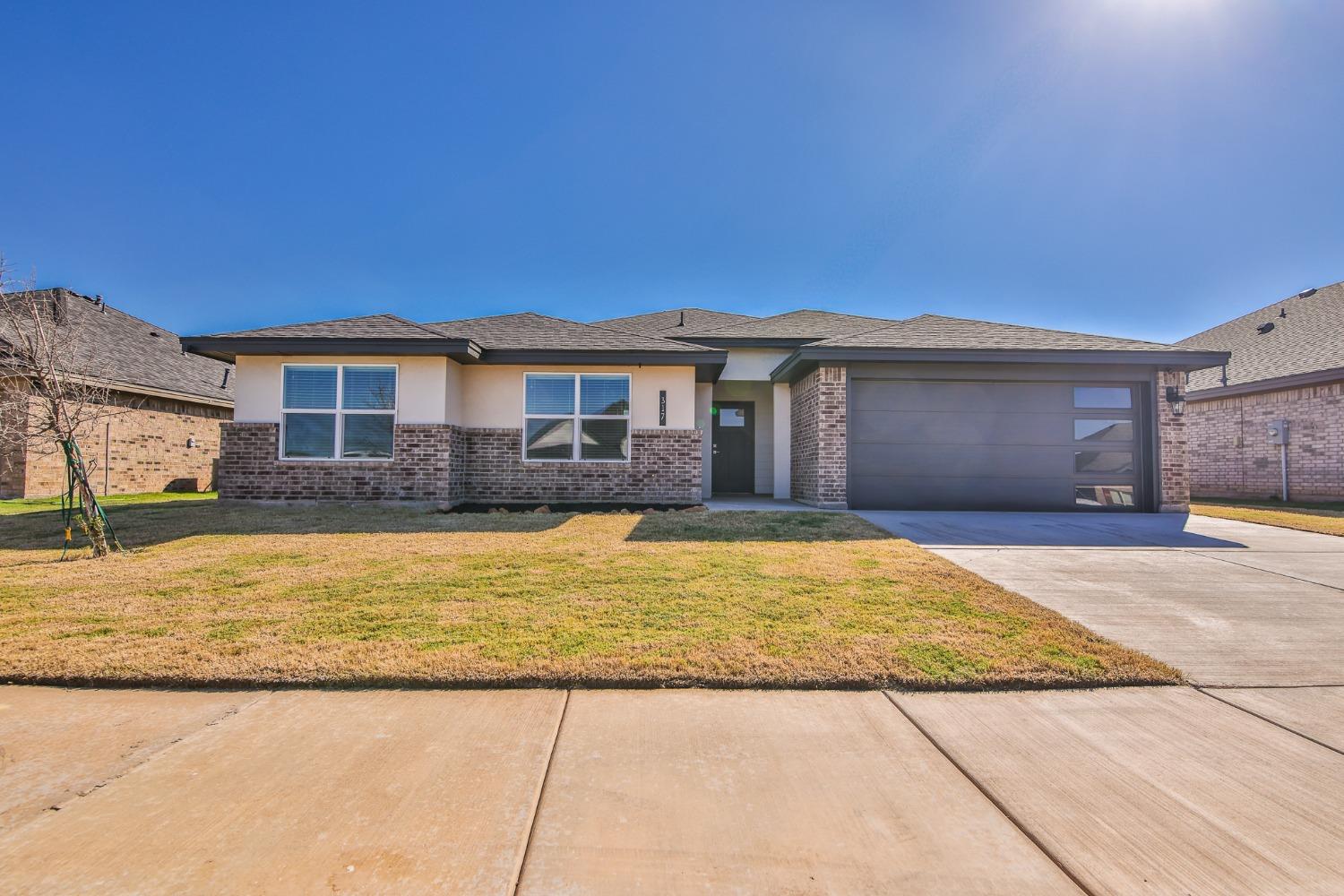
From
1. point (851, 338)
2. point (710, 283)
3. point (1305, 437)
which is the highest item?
point (710, 283)

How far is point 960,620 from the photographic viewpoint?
371 centimetres

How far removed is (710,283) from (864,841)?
53.3 feet

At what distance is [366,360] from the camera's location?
9.95m

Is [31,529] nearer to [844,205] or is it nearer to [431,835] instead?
[431,835]

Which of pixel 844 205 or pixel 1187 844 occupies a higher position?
pixel 844 205

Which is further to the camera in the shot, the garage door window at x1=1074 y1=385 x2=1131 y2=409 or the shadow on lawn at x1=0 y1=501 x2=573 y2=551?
the garage door window at x1=1074 y1=385 x2=1131 y2=409

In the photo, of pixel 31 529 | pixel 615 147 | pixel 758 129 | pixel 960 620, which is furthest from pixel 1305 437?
pixel 31 529

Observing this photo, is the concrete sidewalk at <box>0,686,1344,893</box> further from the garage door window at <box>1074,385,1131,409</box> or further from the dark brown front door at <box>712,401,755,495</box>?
the dark brown front door at <box>712,401,755,495</box>

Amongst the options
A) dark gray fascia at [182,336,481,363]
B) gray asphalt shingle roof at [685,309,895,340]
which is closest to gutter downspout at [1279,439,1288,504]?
gray asphalt shingle roof at [685,309,895,340]

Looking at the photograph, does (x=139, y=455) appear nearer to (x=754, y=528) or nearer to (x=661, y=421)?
(x=661, y=421)

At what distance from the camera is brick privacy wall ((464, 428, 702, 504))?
10461mm

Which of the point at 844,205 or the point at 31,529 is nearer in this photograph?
the point at 31,529

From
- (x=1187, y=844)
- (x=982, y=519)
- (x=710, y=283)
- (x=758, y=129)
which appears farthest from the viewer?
(x=710, y=283)

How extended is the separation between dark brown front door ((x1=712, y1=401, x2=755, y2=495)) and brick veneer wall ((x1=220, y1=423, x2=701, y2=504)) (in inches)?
107
